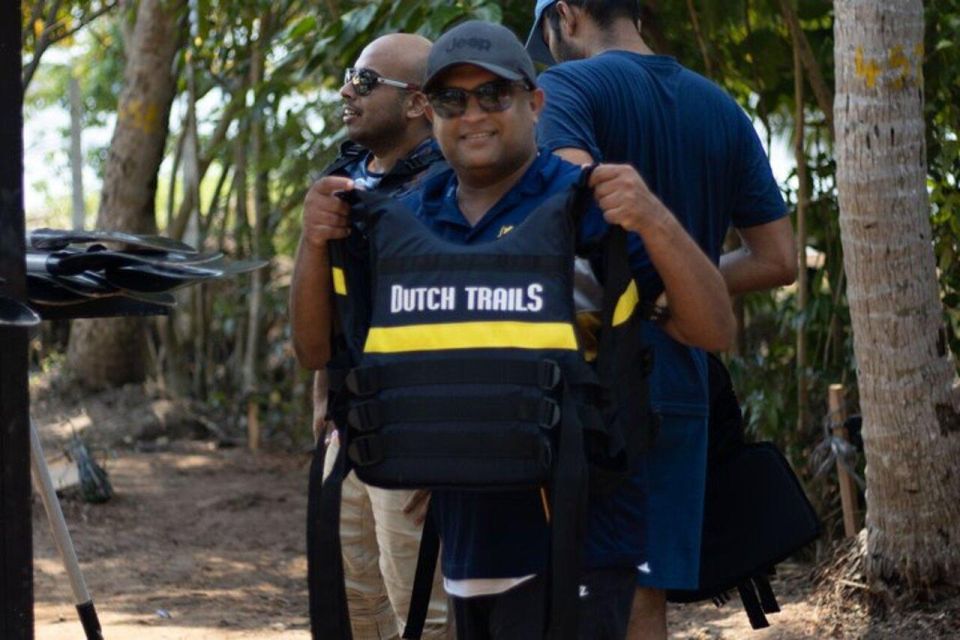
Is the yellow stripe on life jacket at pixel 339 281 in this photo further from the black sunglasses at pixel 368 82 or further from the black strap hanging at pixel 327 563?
the black sunglasses at pixel 368 82

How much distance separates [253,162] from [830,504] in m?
5.92

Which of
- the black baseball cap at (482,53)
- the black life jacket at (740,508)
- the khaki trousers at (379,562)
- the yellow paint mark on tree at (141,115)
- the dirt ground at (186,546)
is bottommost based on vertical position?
the dirt ground at (186,546)

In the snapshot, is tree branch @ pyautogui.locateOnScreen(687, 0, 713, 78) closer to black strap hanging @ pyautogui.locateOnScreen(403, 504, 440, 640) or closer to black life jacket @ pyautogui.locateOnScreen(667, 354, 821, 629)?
black life jacket @ pyautogui.locateOnScreen(667, 354, 821, 629)

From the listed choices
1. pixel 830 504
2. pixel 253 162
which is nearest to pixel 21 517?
pixel 830 504

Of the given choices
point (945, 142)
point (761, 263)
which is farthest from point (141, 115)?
point (761, 263)

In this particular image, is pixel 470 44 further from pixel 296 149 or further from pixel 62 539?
pixel 296 149

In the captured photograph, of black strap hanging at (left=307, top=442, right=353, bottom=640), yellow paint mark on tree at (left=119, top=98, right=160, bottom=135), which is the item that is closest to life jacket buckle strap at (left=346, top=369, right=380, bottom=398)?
black strap hanging at (left=307, top=442, right=353, bottom=640)

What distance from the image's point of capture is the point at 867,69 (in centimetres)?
498

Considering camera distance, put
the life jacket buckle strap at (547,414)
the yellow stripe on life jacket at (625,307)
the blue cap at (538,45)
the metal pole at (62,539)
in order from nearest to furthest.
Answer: the life jacket buckle strap at (547,414), the yellow stripe on life jacket at (625,307), the blue cap at (538,45), the metal pole at (62,539)

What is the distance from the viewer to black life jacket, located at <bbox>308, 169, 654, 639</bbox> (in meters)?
2.64

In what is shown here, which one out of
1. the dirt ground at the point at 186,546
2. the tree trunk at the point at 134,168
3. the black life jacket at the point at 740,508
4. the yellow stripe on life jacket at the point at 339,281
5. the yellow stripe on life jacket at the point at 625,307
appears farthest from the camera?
the tree trunk at the point at 134,168

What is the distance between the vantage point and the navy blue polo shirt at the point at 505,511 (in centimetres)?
285

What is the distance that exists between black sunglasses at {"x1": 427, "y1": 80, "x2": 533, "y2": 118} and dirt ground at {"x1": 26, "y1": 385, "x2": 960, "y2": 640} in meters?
2.79

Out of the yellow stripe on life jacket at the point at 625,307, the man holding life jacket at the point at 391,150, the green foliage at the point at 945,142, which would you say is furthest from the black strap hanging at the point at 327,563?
the green foliage at the point at 945,142
